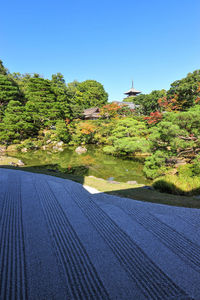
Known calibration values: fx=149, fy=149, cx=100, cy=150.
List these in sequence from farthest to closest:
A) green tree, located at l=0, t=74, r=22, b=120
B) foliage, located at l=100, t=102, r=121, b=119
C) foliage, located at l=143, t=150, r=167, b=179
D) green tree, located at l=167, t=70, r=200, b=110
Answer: foliage, located at l=100, t=102, r=121, b=119, green tree, located at l=0, t=74, r=22, b=120, green tree, located at l=167, t=70, r=200, b=110, foliage, located at l=143, t=150, r=167, b=179

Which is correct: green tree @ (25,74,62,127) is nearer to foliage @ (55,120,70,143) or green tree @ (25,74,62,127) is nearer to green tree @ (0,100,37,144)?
foliage @ (55,120,70,143)

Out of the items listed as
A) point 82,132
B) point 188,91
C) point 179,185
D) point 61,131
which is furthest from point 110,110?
point 179,185

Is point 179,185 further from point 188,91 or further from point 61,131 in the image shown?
point 61,131

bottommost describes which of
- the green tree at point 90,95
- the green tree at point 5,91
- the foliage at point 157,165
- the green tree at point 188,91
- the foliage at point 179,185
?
the foliage at point 179,185

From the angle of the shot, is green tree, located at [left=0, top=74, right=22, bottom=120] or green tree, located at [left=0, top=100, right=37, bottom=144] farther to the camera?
green tree, located at [left=0, top=74, right=22, bottom=120]

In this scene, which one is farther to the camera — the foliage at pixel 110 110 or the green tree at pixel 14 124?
the foliage at pixel 110 110

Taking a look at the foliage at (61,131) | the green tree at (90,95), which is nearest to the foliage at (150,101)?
the foliage at (61,131)

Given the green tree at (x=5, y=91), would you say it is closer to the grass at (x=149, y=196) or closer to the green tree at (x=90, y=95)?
the green tree at (x=90, y=95)

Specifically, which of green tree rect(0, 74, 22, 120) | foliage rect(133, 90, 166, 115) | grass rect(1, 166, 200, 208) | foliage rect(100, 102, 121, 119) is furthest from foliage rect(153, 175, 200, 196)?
green tree rect(0, 74, 22, 120)

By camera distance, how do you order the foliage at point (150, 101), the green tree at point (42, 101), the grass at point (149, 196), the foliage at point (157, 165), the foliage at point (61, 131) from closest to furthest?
1. the grass at point (149, 196)
2. the foliage at point (157, 165)
3. the foliage at point (150, 101)
4. the foliage at point (61, 131)
5. the green tree at point (42, 101)

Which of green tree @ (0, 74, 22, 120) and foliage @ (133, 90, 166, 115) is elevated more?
green tree @ (0, 74, 22, 120)

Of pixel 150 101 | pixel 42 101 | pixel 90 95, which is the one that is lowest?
pixel 150 101

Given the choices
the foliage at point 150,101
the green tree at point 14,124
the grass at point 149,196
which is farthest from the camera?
the foliage at point 150,101

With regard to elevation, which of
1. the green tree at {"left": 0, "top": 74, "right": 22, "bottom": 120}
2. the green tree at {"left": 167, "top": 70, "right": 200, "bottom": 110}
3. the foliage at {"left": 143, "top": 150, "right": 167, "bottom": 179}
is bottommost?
the foliage at {"left": 143, "top": 150, "right": 167, "bottom": 179}
